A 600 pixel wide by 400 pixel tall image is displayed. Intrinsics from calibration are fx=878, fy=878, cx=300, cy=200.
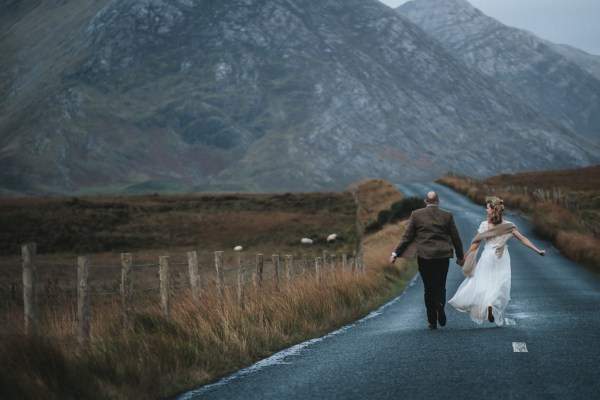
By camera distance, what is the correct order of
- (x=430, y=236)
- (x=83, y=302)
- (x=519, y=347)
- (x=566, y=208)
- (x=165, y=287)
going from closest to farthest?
1. (x=83, y=302)
2. (x=519, y=347)
3. (x=165, y=287)
4. (x=430, y=236)
5. (x=566, y=208)

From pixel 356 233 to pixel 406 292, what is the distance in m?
39.1

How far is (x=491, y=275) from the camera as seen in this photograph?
14.5 m

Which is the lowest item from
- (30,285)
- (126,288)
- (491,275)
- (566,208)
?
(566,208)

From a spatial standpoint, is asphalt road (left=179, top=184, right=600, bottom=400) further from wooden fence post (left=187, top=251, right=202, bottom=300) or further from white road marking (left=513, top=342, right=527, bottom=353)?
wooden fence post (left=187, top=251, right=202, bottom=300)

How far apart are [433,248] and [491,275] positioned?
43.3 inches

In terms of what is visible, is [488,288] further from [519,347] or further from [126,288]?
[126,288]

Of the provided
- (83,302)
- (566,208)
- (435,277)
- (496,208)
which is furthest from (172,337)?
(566,208)

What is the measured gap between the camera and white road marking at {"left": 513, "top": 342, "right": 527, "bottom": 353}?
1116 centimetres

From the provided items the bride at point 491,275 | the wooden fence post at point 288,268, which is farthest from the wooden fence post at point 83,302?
the wooden fence post at point 288,268

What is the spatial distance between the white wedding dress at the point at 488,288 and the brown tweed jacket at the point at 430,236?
471mm

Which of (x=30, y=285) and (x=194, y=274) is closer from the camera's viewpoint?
(x=30, y=285)

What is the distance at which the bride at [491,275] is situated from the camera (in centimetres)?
1430

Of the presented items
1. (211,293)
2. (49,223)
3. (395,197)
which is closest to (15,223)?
(49,223)

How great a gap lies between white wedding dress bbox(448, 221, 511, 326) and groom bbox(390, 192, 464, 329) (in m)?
0.32
